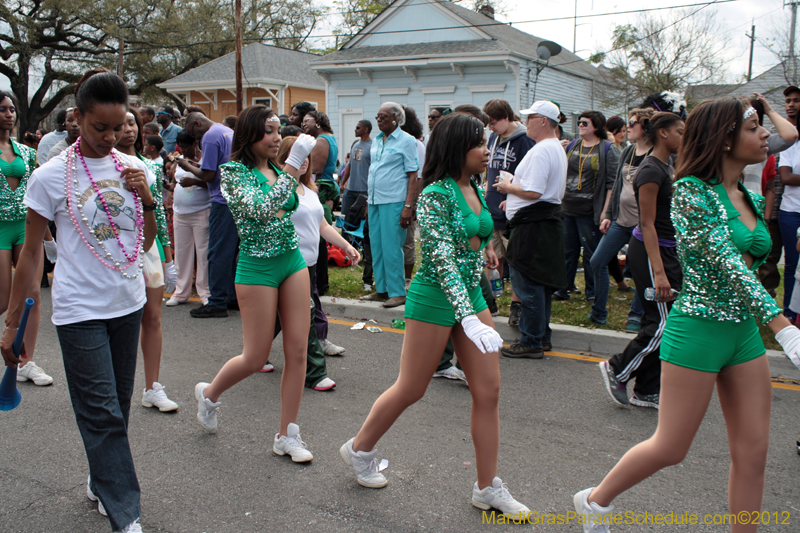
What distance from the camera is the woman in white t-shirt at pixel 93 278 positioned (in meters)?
2.83

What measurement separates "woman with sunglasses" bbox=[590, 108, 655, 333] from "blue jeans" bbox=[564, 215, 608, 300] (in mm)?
829

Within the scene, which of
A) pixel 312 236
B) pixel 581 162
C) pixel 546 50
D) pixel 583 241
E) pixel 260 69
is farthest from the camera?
pixel 260 69

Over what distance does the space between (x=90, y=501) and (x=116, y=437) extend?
76 centimetres

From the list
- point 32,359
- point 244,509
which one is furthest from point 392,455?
point 32,359

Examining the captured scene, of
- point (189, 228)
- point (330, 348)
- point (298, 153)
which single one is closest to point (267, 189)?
point (298, 153)

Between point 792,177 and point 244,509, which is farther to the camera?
point 792,177

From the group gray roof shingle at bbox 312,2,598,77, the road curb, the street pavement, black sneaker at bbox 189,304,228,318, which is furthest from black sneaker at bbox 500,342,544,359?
gray roof shingle at bbox 312,2,598,77

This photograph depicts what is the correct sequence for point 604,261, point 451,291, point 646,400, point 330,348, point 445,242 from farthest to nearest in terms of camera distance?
point 604,261 → point 330,348 → point 646,400 → point 445,242 → point 451,291

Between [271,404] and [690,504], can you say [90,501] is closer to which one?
[271,404]

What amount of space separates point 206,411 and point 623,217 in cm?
447

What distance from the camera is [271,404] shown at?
476 cm

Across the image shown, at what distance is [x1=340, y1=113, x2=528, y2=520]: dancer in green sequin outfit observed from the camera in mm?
3074

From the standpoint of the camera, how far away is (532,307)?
5727 mm

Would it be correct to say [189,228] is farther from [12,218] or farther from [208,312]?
[12,218]
